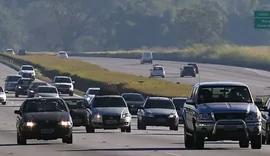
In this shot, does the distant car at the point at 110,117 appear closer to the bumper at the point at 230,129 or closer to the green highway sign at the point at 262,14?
the bumper at the point at 230,129

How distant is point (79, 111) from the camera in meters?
43.8

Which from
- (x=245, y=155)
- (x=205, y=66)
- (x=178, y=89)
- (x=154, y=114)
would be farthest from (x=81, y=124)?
(x=205, y=66)

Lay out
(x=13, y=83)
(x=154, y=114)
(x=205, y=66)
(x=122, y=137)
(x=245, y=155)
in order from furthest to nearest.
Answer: (x=205, y=66) < (x=13, y=83) < (x=154, y=114) < (x=122, y=137) < (x=245, y=155)

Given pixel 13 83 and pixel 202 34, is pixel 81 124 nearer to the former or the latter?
pixel 13 83

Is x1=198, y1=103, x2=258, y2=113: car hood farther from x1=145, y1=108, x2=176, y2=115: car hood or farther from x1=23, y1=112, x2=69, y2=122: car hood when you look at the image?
x1=145, y1=108, x2=176, y2=115: car hood

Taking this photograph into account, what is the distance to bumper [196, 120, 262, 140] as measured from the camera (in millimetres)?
26953

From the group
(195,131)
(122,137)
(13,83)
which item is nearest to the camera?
(195,131)

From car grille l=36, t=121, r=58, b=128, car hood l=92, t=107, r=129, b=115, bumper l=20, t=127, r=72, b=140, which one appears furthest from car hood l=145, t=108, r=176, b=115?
car grille l=36, t=121, r=58, b=128

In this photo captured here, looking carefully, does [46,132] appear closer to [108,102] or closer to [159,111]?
[108,102]

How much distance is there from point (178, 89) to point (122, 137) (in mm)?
36747

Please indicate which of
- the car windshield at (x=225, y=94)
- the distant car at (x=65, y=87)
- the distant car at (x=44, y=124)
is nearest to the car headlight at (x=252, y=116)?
the car windshield at (x=225, y=94)

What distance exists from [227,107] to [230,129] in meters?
0.57

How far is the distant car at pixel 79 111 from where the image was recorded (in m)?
41.5

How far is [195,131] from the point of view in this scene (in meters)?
27.4
